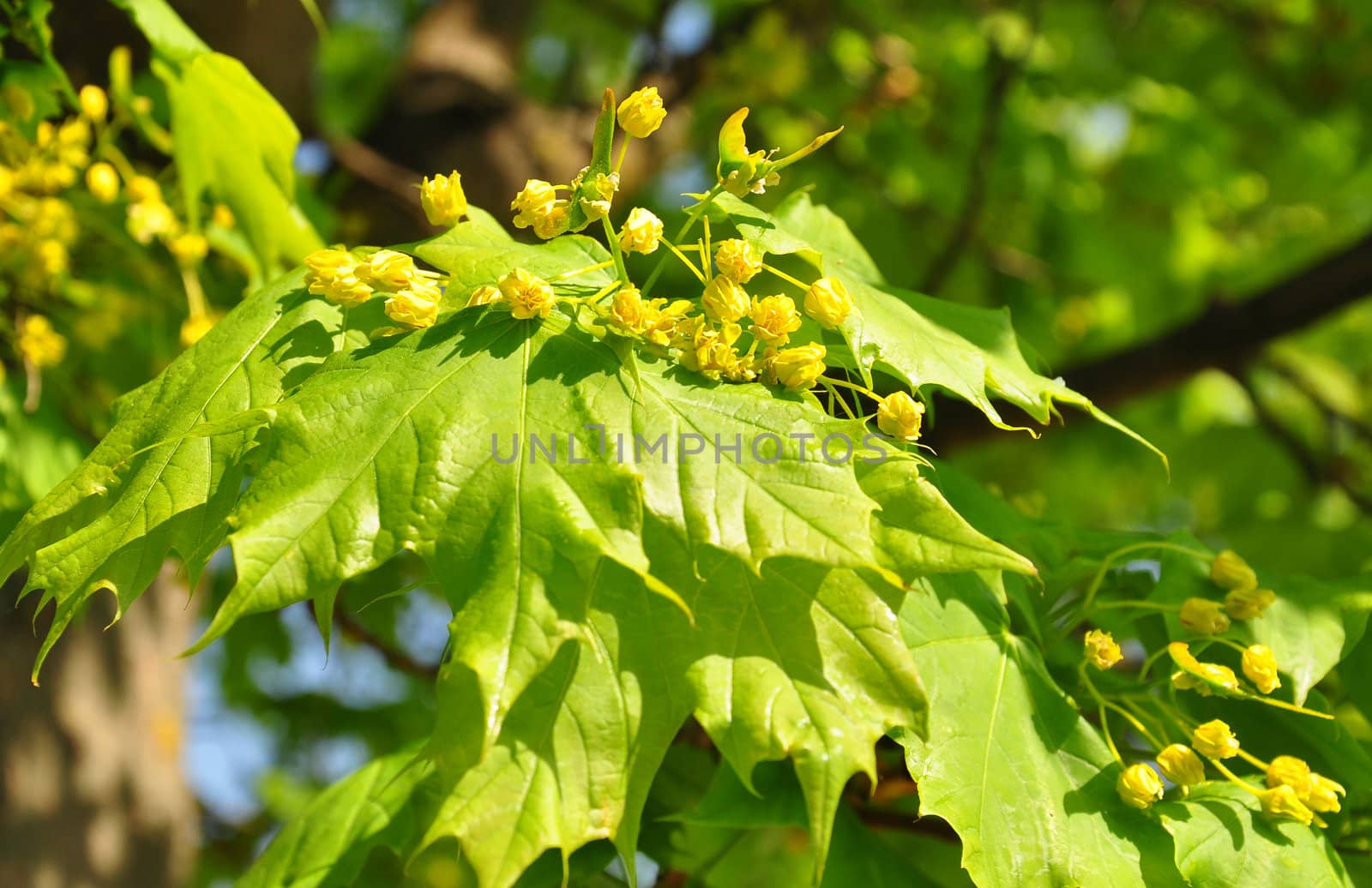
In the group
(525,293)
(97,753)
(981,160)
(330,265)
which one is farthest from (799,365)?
(97,753)

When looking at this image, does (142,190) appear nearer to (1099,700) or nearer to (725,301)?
(725,301)

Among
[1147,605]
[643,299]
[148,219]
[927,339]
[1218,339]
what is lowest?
[1218,339]

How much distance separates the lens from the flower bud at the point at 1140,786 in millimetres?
1138

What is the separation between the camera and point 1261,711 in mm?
1378

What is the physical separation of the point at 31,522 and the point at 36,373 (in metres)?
→ 0.88

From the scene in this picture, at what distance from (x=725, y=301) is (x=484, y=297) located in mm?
248

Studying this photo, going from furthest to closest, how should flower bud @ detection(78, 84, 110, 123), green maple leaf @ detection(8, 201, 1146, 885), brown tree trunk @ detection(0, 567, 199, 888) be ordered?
1. brown tree trunk @ detection(0, 567, 199, 888)
2. flower bud @ detection(78, 84, 110, 123)
3. green maple leaf @ detection(8, 201, 1146, 885)

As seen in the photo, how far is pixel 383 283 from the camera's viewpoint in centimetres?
111

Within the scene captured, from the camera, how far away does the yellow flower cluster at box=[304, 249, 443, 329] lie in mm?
1096

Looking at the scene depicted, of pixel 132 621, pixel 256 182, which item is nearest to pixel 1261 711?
pixel 256 182

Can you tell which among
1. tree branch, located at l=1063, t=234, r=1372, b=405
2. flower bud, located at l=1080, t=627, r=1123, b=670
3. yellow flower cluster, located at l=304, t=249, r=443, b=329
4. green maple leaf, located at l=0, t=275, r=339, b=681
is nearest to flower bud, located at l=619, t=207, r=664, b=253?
yellow flower cluster, located at l=304, t=249, r=443, b=329

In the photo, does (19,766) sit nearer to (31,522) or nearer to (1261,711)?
(31,522)

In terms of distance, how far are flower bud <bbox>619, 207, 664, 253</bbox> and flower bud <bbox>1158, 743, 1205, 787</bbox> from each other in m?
0.79

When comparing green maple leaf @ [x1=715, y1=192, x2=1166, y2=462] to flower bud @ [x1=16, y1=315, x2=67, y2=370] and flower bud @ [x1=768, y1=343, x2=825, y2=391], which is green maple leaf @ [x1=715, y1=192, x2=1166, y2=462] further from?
flower bud @ [x1=16, y1=315, x2=67, y2=370]
